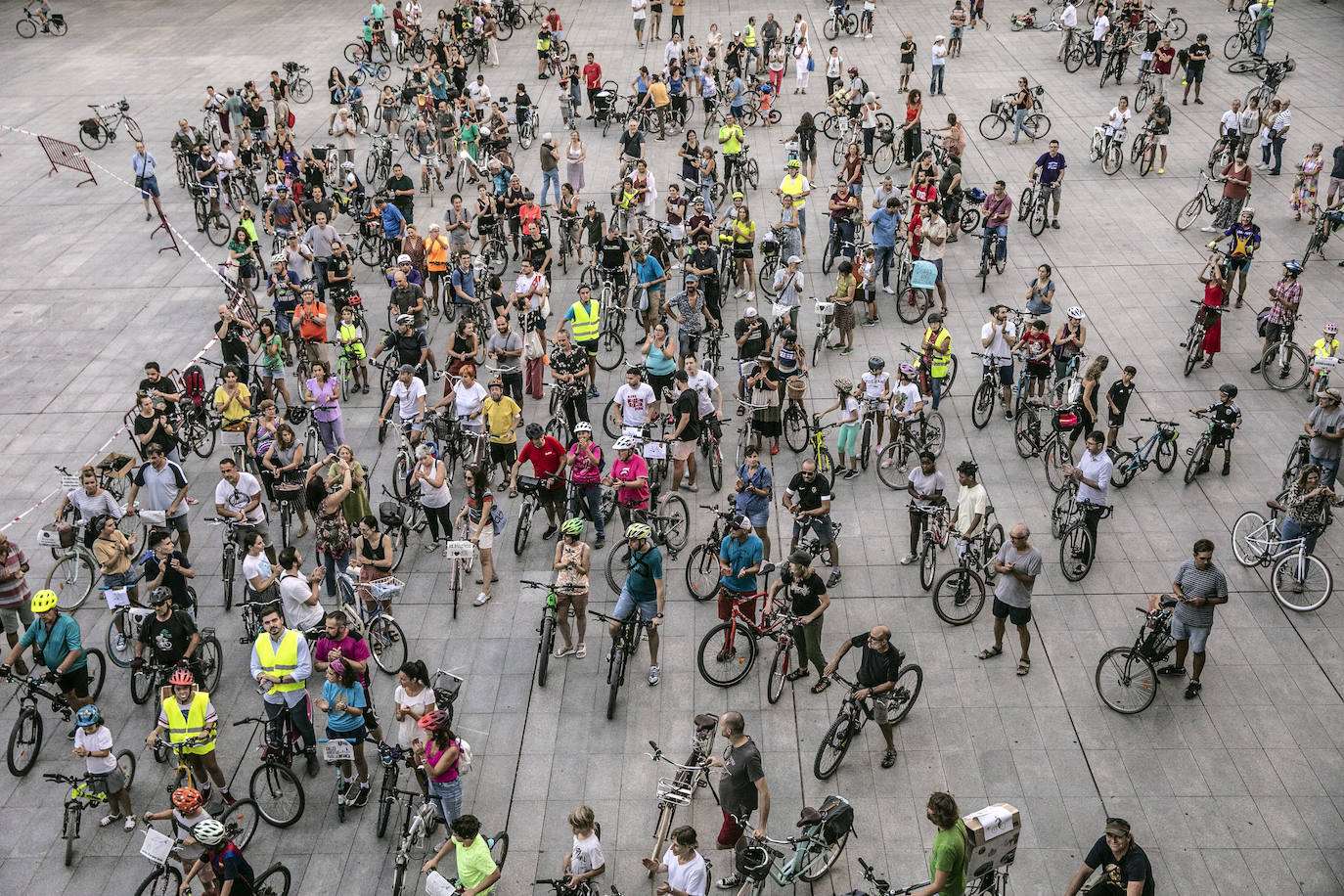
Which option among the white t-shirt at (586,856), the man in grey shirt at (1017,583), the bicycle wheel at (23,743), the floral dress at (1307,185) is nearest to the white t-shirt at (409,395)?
the bicycle wheel at (23,743)

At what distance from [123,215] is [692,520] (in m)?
18.6

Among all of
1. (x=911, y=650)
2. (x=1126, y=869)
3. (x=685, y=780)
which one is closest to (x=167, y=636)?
(x=685, y=780)

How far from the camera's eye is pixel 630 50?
36.2 metres

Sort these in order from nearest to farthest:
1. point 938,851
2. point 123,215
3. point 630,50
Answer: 1. point 938,851
2. point 123,215
3. point 630,50

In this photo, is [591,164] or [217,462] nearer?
[217,462]

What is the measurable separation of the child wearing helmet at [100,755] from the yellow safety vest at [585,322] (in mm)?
9157

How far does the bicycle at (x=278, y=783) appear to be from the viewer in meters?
11.0

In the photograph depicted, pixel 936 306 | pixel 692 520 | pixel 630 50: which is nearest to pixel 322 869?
pixel 692 520

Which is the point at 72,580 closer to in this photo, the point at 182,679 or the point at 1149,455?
the point at 182,679

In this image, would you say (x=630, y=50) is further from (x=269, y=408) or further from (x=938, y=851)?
(x=938, y=851)

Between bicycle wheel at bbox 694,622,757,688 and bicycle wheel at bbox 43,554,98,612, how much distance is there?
320 inches

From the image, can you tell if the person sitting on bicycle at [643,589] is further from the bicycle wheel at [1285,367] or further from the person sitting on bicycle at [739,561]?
the bicycle wheel at [1285,367]

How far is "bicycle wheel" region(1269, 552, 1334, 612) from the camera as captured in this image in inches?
535

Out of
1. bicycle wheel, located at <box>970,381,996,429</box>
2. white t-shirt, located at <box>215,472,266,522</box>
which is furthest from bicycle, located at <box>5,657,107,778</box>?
bicycle wheel, located at <box>970,381,996,429</box>
